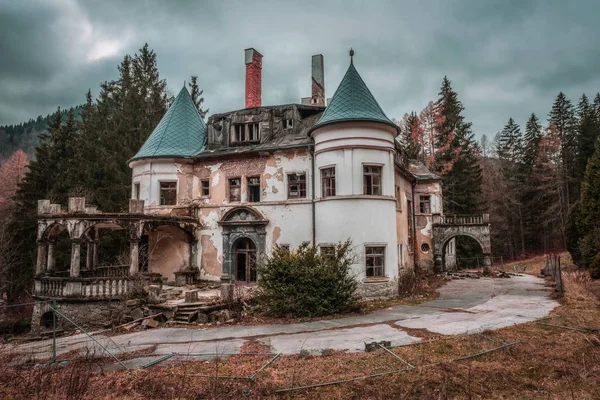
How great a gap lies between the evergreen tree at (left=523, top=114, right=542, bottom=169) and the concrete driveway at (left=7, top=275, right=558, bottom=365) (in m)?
35.7

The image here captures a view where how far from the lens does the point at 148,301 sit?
51.2 ft

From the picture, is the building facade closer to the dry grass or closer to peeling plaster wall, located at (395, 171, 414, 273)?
peeling plaster wall, located at (395, 171, 414, 273)

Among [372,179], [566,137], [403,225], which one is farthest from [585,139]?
[372,179]

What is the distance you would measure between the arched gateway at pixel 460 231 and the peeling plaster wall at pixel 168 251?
61.6ft

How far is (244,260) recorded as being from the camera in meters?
21.0

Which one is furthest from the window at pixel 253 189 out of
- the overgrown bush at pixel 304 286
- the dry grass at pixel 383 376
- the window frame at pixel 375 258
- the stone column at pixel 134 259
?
the dry grass at pixel 383 376

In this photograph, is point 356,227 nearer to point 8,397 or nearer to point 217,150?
point 217,150

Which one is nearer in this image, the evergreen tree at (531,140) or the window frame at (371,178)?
the window frame at (371,178)

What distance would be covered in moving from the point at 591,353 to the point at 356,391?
6368 mm

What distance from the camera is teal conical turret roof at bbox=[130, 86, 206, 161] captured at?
→ 2212 centimetres

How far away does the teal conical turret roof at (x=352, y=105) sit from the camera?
17.6 m

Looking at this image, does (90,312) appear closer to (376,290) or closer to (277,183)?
(277,183)

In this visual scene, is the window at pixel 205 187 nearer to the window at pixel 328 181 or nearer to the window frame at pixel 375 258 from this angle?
the window at pixel 328 181

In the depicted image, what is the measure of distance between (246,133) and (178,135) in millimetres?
4393
